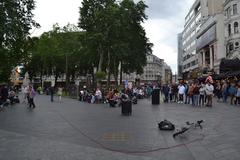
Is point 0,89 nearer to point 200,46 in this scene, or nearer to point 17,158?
point 17,158

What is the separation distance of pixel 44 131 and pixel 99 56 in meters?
44.8

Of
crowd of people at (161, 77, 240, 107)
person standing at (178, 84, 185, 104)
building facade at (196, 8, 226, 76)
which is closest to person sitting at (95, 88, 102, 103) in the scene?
crowd of people at (161, 77, 240, 107)

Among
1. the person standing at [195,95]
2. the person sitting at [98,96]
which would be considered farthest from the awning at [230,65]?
the person standing at [195,95]

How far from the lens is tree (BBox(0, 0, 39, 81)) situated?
2350 centimetres

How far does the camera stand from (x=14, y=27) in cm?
2372

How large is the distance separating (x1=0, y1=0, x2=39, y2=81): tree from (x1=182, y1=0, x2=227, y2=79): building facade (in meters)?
51.7

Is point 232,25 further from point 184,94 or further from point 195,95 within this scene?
point 195,95

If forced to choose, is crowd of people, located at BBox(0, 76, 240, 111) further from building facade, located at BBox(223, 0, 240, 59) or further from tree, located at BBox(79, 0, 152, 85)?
building facade, located at BBox(223, 0, 240, 59)

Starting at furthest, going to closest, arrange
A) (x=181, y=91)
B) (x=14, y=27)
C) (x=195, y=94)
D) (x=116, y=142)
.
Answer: (x=181, y=91), (x=195, y=94), (x=14, y=27), (x=116, y=142)

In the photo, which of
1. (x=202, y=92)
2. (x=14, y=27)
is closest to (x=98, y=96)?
(x=202, y=92)

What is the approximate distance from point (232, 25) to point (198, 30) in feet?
99.1

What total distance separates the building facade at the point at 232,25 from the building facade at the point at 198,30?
19.8 ft

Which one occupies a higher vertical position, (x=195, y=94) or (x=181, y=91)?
(x=181, y=91)

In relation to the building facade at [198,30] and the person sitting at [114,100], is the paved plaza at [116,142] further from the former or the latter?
the building facade at [198,30]
